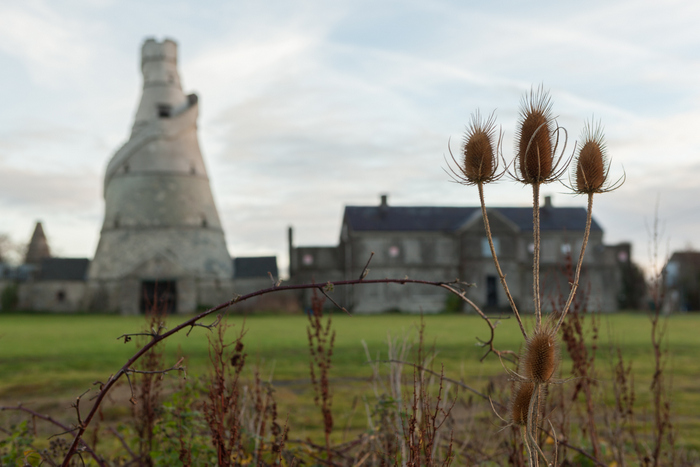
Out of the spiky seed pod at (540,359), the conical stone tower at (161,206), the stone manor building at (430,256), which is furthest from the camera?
the conical stone tower at (161,206)

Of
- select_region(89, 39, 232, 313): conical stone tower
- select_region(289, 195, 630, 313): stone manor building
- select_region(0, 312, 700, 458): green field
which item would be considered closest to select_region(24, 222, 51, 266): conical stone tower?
select_region(89, 39, 232, 313): conical stone tower

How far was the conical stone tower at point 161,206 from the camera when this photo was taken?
46.1 metres

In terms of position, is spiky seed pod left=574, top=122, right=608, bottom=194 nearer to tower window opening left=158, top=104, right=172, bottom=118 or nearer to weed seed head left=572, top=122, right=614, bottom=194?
weed seed head left=572, top=122, right=614, bottom=194

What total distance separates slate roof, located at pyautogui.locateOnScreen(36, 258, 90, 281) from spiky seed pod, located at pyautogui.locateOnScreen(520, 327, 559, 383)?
52.7 metres

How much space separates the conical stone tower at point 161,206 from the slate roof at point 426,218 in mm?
12216

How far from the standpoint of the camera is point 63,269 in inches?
2012

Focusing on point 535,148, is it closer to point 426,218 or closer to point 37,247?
point 426,218

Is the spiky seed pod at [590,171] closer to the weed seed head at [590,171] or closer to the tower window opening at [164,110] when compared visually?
the weed seed head at [590,171]

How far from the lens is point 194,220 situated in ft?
160

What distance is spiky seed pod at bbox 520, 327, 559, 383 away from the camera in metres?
1.91

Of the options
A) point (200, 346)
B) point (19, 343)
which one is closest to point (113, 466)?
point (200, 346)

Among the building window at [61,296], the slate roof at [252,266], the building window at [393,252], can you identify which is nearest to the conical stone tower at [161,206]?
the slate roof at [252,266]

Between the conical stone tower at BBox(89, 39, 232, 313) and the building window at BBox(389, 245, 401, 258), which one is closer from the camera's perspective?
the conical stone tower at BBox(89, 39, 232, 313)

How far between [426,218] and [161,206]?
21.5 meters
